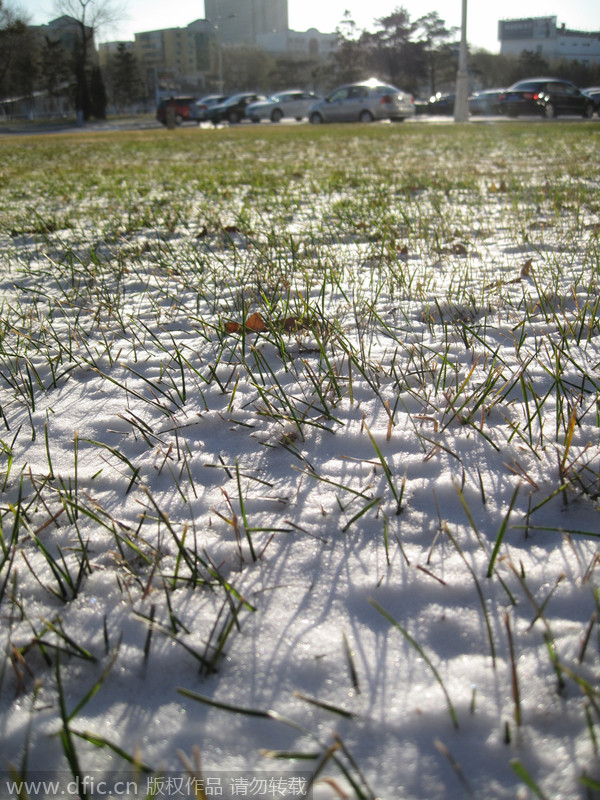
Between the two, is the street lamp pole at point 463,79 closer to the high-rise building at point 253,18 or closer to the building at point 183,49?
the building at point 183,49

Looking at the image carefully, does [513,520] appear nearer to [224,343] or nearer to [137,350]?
[224,343]

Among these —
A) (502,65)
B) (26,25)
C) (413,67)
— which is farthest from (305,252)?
(502,65)

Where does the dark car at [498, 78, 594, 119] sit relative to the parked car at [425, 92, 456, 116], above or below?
below

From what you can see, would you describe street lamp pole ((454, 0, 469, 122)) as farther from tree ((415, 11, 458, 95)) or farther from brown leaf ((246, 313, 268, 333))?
tree ((415, 11, 458, 95))

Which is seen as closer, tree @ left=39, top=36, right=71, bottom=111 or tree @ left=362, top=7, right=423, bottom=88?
tree @ left=39, top=36, right=71, bottom=111

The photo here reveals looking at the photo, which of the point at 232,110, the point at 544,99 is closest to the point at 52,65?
the point at 232,110

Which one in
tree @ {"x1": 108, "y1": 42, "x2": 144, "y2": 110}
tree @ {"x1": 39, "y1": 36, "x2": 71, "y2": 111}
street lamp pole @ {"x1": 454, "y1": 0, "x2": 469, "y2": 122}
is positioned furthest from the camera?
tree @ {"x1": 108, "y1": 42, "x2": 144, "y2": 110}

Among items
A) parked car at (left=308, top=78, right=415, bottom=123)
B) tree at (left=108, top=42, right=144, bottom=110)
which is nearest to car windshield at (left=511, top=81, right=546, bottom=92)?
parked car at (left=308, top=78, right=415, bottom=123)

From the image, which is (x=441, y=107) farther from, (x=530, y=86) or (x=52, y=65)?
(x=52, y=65)
